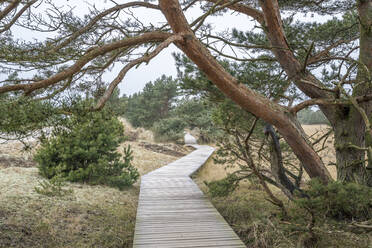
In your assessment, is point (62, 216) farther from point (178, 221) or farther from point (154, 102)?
point (154, 102)

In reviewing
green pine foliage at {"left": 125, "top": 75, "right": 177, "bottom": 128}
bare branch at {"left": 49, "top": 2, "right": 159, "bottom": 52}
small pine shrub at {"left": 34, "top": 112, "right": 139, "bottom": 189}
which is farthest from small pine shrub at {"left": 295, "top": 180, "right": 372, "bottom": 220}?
green pine foliage at {"left": 125, "top": 75, "right": 177, "bottom": 128}

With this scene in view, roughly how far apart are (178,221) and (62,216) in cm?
191

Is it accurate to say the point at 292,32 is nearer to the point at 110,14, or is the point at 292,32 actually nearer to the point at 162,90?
the point at 110,14

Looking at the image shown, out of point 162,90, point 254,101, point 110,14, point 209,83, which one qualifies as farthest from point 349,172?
point 162,90

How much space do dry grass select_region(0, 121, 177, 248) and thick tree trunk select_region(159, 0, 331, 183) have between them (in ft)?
7.18

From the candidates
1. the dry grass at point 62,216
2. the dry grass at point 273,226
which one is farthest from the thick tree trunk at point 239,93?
the dry grass at point 62,216

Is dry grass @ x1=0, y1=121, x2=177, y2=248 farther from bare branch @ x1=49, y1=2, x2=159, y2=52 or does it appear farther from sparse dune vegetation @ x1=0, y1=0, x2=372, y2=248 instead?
bare branch @ x1=49, y1=2, x2=159, y2=52

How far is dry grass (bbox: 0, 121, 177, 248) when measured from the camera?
10.9ft

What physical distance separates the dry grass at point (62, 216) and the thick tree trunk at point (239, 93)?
7.18 feet

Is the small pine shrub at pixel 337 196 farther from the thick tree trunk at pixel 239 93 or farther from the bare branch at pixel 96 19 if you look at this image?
the bare branch at pixel 96 19

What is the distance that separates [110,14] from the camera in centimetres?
437

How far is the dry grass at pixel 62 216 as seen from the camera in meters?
3.34

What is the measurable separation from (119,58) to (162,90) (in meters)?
18.2

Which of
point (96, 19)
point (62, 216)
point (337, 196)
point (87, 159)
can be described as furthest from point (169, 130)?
point (337, 196)
